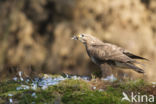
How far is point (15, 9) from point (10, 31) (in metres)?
1.31

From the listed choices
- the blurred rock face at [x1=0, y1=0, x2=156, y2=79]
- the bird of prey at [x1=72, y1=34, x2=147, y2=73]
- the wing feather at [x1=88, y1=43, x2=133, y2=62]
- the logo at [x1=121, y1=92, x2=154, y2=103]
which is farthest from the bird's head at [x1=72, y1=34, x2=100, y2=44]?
the blurred rock face at [x1=0, y1=0, x2=156, y2=79]

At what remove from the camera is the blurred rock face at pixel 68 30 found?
1631cm

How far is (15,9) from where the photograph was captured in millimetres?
19250

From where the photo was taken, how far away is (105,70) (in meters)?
7.70

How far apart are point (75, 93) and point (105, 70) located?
1.51m

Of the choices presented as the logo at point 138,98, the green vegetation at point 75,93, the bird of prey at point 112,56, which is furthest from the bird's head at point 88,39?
the logo at point 138,98

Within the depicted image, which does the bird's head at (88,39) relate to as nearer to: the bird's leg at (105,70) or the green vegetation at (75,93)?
the bird's leg at (105,70)

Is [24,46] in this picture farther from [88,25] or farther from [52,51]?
[88,25]

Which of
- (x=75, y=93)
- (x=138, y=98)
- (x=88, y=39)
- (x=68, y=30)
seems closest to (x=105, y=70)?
(x=88, y=39)

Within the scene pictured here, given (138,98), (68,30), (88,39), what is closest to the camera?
(138,98)

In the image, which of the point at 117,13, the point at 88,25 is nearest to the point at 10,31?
the point at 88,25

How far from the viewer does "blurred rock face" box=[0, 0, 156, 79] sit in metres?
16.3

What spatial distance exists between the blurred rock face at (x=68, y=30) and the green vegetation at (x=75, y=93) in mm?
8257

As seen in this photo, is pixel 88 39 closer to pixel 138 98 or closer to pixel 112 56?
pixel 112 56
